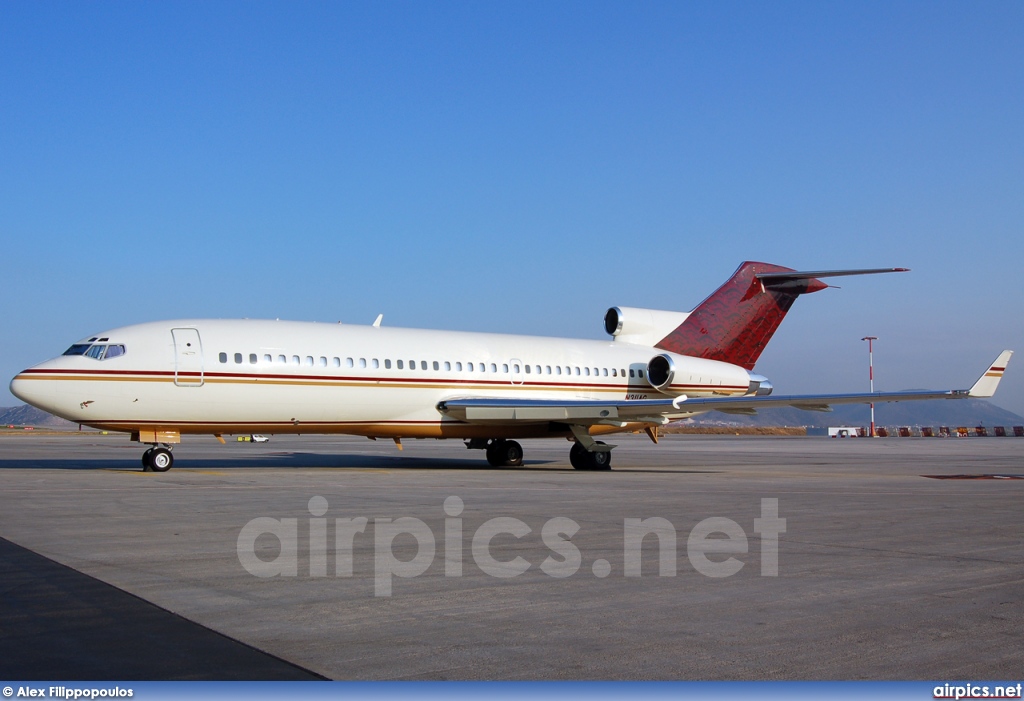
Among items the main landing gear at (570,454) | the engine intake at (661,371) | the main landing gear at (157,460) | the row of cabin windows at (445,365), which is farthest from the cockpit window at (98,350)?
the engine intake at (661,371)

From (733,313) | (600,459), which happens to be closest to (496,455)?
→ (600,459)

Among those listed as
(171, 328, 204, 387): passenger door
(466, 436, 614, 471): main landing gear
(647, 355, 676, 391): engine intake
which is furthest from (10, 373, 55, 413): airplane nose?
(647, 355, 676, 391): engine intake

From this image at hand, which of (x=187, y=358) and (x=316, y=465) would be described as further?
(x=316, y=465)

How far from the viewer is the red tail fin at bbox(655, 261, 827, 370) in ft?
98.7

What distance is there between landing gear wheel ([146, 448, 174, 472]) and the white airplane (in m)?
0.03

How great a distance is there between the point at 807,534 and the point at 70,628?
25.7ft

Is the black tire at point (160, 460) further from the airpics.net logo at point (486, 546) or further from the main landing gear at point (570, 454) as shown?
the airpics.net logo at point (486, 546)

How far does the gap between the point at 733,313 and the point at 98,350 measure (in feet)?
62.1

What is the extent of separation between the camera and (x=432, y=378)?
79.3 feet

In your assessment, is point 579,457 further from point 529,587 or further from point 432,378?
point 529,587

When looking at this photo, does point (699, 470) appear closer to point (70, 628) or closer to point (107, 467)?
point (107, 467)

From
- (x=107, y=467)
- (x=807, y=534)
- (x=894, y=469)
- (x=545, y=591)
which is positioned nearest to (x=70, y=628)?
(x=545, y=591)

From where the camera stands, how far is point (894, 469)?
82.9ft

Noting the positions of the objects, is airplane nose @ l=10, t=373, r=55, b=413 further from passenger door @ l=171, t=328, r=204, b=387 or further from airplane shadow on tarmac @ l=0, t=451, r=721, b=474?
airplane shadow on tarmac @ l=0, t=451, r=721, b=474
